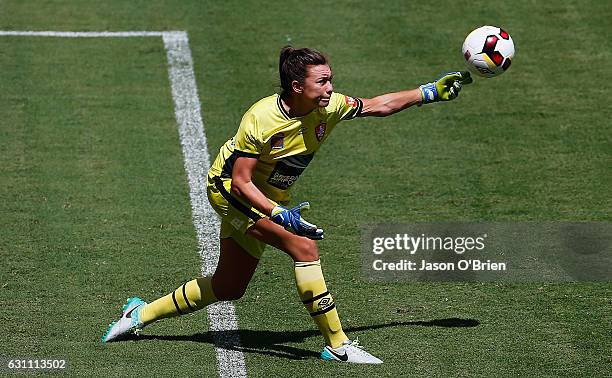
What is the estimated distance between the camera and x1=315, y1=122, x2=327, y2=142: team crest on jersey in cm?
811

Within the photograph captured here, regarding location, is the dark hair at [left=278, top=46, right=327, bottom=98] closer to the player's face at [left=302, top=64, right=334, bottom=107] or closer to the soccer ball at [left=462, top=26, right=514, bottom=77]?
the player's face at [left=302, top=64, right=334, bottom=107]

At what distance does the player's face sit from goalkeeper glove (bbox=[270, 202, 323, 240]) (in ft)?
2.45

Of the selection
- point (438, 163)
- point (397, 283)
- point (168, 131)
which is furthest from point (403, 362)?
point (168, 131)

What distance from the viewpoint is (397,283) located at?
31.5ft

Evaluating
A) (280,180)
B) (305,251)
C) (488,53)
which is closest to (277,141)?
(280,180)

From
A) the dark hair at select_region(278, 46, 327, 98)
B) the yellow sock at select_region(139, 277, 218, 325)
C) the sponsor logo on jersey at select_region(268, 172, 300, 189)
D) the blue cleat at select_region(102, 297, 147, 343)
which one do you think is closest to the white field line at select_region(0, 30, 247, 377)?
the yellow sock at select_region(139, 277, 218, 325)

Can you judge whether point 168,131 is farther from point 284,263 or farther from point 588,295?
point 588,295

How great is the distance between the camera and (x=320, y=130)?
813 centimetres

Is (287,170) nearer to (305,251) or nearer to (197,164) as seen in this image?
(305,251)

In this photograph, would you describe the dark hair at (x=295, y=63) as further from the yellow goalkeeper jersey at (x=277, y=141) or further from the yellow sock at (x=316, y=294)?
the yellow sock at (x=316, y=294)

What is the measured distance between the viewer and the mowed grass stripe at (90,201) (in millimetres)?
8594

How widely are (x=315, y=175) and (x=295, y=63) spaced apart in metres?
3.98

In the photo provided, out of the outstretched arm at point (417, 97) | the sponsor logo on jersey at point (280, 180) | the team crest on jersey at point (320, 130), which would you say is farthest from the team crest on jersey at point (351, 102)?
the sponsor logo on jersey at point (280, 180)

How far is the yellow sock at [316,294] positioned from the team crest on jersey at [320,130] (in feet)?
2.86
